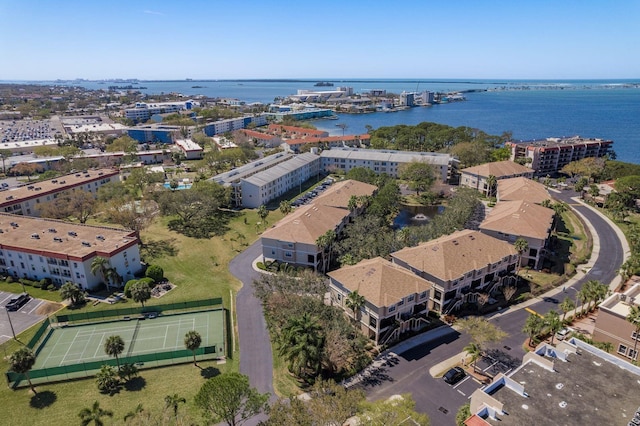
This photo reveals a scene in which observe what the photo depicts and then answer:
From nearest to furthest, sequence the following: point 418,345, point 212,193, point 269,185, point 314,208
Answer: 1. point 418,345
2. point 314,208
3. point 212,193
4. point 269,185

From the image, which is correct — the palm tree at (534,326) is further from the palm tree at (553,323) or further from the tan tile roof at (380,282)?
the tan tile roof at (380,282)

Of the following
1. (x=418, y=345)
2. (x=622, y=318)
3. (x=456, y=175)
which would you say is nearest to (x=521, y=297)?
(x=622, y=318)

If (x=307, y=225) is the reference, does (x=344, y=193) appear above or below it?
above

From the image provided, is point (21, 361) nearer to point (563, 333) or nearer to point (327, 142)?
point (563, 333)

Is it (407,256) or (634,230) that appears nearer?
(407,256)

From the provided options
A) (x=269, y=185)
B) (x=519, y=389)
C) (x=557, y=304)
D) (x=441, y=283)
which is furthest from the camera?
(x=269, y=185)

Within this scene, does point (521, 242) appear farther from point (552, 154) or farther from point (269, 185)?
point (552, 154)

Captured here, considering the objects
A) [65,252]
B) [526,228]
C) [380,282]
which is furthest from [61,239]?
[526,228]
